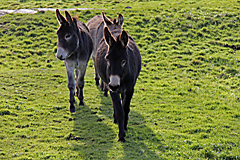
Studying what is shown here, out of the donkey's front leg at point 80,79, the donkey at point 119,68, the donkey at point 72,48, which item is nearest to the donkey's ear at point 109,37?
the donkey at point 119,68

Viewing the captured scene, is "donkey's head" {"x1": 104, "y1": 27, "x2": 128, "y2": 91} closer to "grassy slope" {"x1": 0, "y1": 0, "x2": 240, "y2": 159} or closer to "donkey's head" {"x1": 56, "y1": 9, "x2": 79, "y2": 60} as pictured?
"grassy slope" {"x1": 0, "y1": 0, "x2": 240, "y2": 159}

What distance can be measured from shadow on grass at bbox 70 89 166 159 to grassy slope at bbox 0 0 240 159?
0.10 ft

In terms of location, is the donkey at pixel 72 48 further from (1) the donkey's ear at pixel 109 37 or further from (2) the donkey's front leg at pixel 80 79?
(1) the donkey's ear at pixel 109 37

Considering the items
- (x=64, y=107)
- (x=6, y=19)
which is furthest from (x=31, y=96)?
(x=6, y=19)

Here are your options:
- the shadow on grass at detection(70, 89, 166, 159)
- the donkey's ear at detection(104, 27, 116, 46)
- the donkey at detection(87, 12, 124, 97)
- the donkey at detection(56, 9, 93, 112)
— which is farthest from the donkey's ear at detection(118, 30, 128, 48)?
the donkey at detection(87, 12, 124, 97)

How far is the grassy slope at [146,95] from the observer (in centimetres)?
837

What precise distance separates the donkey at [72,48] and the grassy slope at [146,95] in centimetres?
112

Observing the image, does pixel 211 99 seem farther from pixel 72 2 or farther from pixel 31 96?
pixel 72 2

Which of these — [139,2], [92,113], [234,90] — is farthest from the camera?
[139,2]

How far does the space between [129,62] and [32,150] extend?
3.80m

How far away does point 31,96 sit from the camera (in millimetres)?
12430

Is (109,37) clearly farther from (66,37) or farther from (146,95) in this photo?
(146,95)

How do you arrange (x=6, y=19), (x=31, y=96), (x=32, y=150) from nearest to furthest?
(x=32, y=150)
(x=31, y=96)
(x=6, y=19)

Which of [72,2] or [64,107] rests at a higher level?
[72,2]
